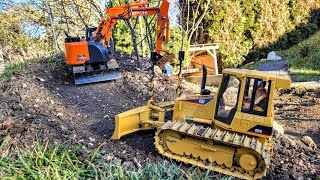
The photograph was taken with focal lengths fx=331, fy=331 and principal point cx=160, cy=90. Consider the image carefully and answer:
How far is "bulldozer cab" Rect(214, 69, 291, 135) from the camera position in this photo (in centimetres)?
450

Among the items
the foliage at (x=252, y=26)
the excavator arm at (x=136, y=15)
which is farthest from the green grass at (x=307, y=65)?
the excavator arm at (x=136, y=15)

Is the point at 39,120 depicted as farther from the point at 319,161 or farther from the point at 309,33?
the point at 309,33

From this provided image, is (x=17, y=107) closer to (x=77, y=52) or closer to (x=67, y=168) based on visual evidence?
(x=67, y=168)

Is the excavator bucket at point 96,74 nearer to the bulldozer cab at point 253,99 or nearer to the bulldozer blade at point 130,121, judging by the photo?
the bulldozer blade at point 130,121

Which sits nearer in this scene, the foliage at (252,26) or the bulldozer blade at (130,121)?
the bulldozer blade at (130,121)

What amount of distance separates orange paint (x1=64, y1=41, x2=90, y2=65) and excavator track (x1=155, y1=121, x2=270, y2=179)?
13.1 ft

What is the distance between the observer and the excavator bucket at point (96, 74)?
824cm

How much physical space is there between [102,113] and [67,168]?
273 centimetres

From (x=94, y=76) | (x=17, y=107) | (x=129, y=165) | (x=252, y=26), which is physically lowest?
(x=129, y=165)

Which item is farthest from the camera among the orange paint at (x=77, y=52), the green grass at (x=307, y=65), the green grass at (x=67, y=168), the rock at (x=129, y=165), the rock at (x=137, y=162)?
the green grass at (x=307, y=65)

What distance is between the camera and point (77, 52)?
26.5ft

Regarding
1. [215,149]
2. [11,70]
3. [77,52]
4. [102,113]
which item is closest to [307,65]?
[77,52]

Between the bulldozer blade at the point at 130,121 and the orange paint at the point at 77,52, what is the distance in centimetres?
314

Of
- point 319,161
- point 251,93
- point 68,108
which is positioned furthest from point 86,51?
point 319,161
